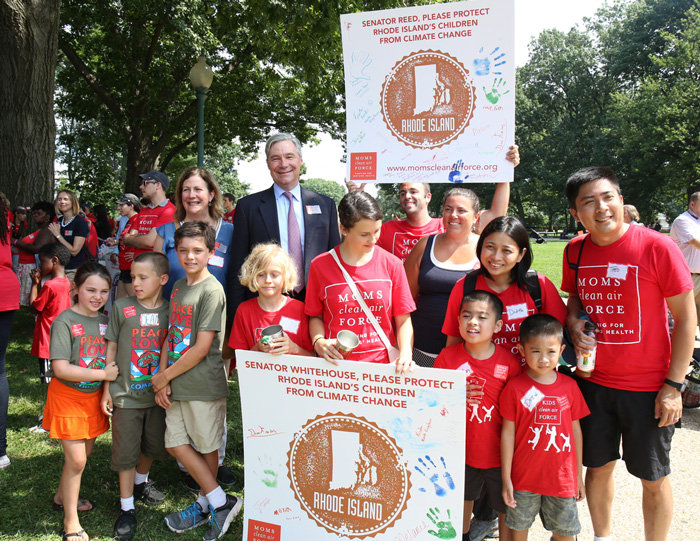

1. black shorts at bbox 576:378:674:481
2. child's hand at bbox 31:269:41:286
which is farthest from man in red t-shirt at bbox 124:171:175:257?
black shorts at bbox 576:378:674:481

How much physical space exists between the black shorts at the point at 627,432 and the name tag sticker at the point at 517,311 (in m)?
0.50

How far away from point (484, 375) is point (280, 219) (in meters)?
1.82

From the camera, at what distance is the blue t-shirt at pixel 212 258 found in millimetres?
3656

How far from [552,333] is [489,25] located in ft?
6.46

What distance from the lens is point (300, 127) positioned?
19.3 metres

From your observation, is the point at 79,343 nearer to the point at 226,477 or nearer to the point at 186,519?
the point at 186,519

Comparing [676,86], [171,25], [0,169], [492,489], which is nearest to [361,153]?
[492,489]

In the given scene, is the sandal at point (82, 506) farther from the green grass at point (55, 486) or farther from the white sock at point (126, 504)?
the white sock at point (126, 504)

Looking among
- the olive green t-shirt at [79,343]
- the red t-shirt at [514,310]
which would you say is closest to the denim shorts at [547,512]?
the red t-shirt at [514,310]

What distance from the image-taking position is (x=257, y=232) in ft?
11.7

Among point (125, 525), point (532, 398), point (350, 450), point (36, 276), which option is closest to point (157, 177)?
point (36, 276)

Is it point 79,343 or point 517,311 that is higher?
point 517,311

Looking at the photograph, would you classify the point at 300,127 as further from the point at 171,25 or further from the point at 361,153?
the point at 361,153

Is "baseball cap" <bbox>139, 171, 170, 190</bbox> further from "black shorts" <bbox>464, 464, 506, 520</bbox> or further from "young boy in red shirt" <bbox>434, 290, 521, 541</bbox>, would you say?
"black shorts" <bbox>464, 464, 506, 520</bbox>
